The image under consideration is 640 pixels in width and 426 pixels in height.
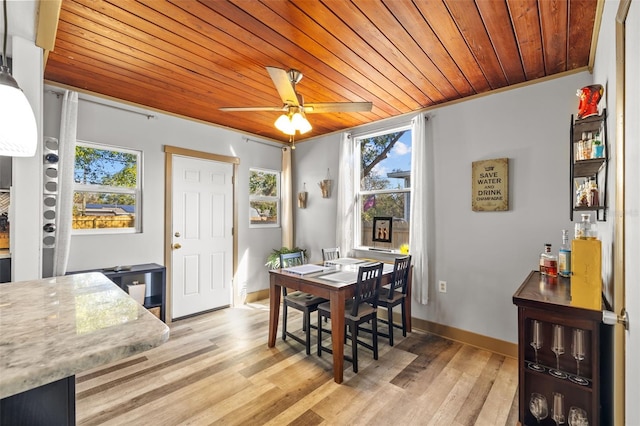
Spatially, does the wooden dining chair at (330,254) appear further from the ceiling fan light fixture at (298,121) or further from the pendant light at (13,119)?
the pendant light at (13,119)

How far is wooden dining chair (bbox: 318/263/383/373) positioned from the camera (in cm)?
245

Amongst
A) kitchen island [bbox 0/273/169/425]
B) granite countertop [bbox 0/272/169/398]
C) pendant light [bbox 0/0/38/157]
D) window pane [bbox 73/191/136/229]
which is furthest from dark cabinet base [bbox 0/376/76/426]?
window pane [bbox 73/191/136/229]

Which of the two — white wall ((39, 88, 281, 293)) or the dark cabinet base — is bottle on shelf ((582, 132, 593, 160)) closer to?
the dark cabinet base

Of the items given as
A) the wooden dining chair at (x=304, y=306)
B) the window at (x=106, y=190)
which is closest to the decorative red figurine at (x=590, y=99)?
the wooden dining chair at (x=304, y=306)

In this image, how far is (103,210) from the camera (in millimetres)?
3154

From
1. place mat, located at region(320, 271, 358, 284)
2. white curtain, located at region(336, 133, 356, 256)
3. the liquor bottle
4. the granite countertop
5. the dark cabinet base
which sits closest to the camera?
the granite countertop

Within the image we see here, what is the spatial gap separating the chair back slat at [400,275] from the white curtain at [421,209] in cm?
21

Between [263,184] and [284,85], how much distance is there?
8.12 ft

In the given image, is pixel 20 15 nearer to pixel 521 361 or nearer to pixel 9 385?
pixel 9 385

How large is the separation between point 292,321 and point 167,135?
8.50 feet

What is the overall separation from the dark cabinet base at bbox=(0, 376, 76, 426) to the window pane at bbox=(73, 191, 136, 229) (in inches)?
110

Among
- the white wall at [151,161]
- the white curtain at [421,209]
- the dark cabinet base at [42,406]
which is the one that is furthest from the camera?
the white curtain at [421,209]

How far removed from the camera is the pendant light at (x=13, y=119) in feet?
3.46

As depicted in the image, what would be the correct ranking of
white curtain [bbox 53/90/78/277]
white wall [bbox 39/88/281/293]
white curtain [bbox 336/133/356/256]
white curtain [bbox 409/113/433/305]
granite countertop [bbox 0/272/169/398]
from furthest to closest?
white curtain [bbox 336/133/356/256] < white curtain [bbox 409/113/433/305] < white wall [bbox 39/88/281/293] < white curtain [bbox 53/90/78/277] < granite countertop [bbox 0/272/169/398]
